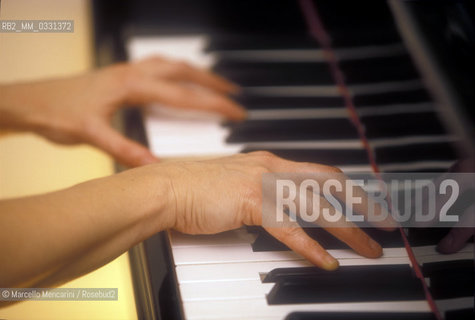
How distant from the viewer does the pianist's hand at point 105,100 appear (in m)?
1.21

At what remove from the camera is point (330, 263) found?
86 centimetres

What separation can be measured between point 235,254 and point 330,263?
0.55 feet

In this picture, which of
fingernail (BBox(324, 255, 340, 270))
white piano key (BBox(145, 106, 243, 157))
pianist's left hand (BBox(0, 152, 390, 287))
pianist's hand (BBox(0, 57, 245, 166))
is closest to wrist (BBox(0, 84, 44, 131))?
pianist's hand (BBox(0, 57, 245, 166))

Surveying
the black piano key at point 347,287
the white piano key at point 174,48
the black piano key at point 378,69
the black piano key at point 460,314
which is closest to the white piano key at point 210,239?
the black piano key at point 347,287

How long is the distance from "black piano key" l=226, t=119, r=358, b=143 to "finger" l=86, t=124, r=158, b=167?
22 centimetres

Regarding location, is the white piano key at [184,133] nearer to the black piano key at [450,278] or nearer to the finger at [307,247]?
the finger at [307,247]

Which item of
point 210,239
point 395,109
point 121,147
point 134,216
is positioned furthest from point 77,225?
point 395,109

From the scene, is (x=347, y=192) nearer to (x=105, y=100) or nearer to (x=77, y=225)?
(x=77, y=225)

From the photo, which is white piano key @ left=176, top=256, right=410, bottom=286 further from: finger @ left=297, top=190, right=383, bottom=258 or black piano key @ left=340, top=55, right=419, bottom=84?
black piano key @ left=340, top=55, right=419, bottom=84

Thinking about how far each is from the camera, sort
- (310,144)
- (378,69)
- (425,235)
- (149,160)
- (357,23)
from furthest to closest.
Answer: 1. (357,23)
2. (378,69)
3. (310,144)
4. (149,160)
5. (425,235)

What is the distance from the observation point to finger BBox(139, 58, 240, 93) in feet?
4.52

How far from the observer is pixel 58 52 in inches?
62.9

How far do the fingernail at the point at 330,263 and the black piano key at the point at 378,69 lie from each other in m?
0.57

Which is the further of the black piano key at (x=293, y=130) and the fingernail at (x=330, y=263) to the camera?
the black piano key at (x=293, y=130)
